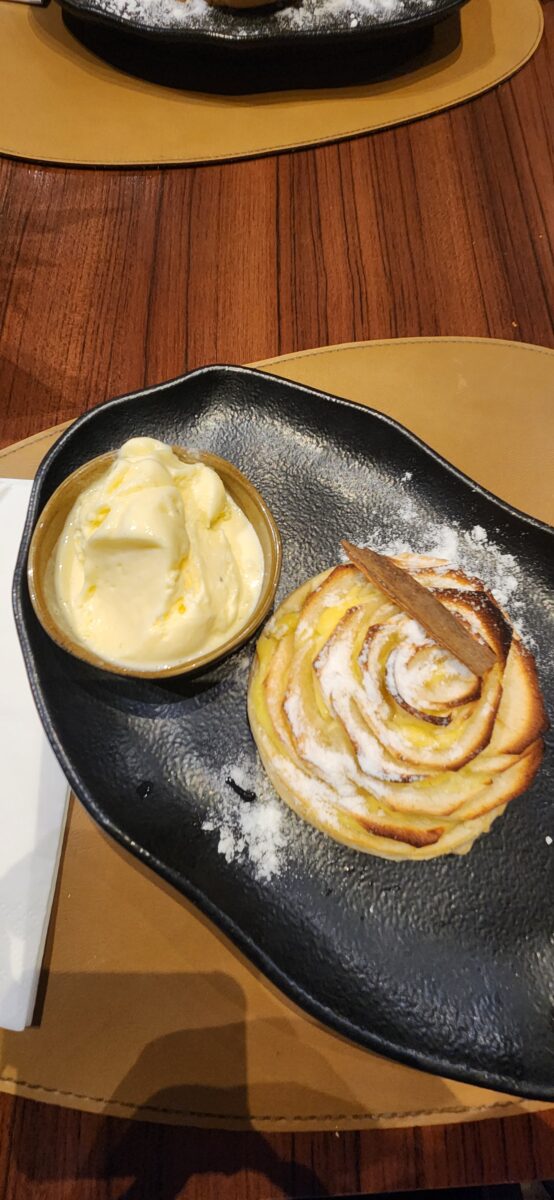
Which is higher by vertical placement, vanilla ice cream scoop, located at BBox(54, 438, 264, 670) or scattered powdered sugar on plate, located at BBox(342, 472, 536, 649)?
scattered powdered sugar on plate, located at BBox(342, 472, 536, 649)

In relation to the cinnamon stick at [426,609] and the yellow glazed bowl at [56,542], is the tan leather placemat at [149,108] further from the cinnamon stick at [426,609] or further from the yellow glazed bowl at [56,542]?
the cinnamon stick at [426,609]

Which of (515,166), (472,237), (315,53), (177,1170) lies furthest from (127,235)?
(177,1170)

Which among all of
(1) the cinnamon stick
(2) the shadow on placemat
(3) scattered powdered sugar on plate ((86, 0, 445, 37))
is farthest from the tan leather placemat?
(1) the cinnamon stick

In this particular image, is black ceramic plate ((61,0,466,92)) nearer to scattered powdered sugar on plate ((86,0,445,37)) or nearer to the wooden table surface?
scattered powdered sugar on plate ((86,0,445,37))

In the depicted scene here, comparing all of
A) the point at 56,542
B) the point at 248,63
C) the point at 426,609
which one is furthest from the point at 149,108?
the point at 426,609

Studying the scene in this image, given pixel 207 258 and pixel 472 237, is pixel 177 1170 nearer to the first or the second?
pixel 207 258

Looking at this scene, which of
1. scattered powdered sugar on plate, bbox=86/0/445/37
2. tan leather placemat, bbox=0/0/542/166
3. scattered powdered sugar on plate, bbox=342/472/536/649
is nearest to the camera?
scattered powdered sugar on plate, bbox=342/472/536/649
